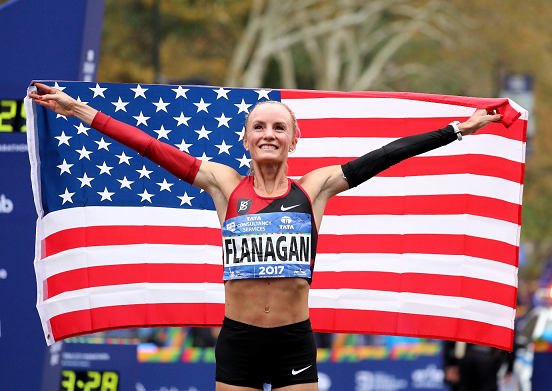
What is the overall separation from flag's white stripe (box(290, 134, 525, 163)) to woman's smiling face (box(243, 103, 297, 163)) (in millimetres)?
1576

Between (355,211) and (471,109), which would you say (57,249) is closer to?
(355,211)

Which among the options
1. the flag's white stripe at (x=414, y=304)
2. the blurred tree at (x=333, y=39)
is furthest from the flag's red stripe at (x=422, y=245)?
the blurred tree at (x=333, y=39)

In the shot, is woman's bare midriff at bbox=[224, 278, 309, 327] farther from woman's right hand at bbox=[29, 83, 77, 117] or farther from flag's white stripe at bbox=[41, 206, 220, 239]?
flag's white stripe at bbox=[41, 206, 220, 239]

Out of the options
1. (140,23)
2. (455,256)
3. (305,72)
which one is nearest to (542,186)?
(305,72)

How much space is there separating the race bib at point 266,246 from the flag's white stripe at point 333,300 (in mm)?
1667

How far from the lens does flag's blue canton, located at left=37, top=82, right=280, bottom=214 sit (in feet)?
20.0

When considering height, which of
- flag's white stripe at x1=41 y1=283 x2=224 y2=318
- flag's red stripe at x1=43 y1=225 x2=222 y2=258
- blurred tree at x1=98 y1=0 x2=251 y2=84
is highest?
blurred tree at x1=98 y1=0 x2=251 y2=84

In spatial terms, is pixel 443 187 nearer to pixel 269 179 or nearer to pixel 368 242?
pixel 368 242

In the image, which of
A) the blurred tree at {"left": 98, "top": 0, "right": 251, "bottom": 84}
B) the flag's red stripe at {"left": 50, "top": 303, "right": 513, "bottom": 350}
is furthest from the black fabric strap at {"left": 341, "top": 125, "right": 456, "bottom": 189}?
the blurred tree at {"left": 98, "top": 0, "right": 251, "bottom": 84}

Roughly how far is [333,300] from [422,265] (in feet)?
2.40

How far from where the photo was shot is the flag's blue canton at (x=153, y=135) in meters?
6.10

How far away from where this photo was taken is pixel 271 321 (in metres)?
4.57

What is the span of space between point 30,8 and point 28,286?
2231 millimetres

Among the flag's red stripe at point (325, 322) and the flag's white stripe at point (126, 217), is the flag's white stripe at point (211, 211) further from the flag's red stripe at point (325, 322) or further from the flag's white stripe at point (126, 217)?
the flag's red stripe at point (325, 322)
